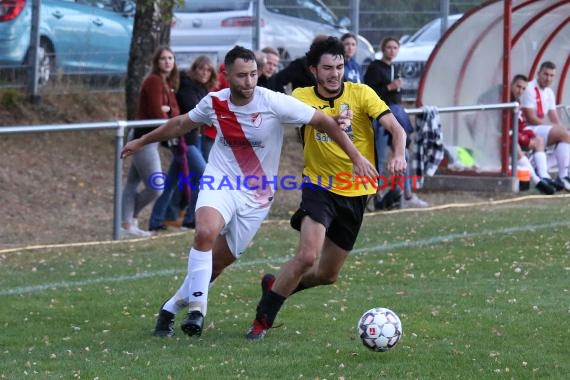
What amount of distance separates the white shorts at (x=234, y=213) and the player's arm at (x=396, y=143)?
0.93 m

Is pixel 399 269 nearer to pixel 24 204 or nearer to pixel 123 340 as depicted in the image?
pixel 123 340

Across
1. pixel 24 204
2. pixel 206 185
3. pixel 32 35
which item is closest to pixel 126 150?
pixel 206 185

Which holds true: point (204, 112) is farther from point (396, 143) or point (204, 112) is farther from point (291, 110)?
point (396, 143)

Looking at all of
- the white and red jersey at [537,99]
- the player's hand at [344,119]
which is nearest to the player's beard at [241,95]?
the player's hand at [344,119]

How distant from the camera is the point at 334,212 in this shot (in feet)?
26.6

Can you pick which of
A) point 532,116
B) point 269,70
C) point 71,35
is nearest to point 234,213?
point 269,70

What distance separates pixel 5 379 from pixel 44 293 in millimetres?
3016

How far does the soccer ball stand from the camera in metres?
7.28

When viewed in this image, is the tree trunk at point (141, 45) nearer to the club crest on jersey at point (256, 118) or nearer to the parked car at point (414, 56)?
the parked car at point (414, 56)

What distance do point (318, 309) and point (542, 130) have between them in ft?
33.9

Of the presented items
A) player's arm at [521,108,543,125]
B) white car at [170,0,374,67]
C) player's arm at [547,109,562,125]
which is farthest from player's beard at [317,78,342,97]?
white car at [170,0,374,67]

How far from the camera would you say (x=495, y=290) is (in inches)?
381

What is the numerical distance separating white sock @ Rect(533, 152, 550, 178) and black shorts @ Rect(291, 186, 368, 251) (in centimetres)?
995

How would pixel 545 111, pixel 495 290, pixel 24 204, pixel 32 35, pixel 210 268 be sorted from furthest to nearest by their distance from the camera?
1. pixel 545 111
2. pixel 32 35
3. pixel 24 204
4. pixel 495 290
5. pixel 210 268
